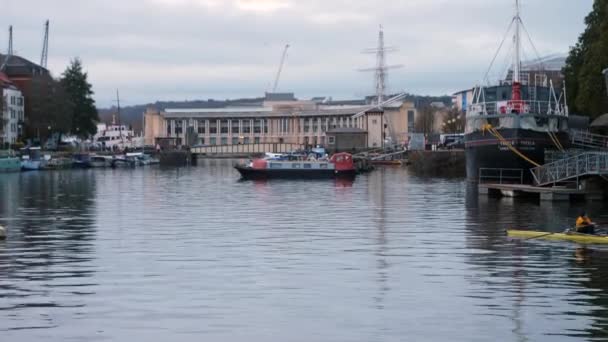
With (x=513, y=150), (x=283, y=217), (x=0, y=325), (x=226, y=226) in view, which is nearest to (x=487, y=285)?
(x=0, y=325)

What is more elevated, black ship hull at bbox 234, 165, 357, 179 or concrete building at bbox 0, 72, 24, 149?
concrete building at bbox 0, 72, 24, 149

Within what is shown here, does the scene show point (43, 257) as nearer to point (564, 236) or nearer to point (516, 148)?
point (564, 236)

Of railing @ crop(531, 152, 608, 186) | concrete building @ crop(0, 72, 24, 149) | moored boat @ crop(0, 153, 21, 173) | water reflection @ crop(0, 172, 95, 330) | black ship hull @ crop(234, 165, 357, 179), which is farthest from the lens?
concrete building @ crop(0, 72, 24, 149)

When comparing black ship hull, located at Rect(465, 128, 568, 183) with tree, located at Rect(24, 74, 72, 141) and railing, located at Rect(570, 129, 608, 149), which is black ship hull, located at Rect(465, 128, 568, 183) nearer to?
railing, located at Rect(570, 129, 608, 149)

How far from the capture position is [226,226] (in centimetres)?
4897

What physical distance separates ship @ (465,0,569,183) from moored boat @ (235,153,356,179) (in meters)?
34.1

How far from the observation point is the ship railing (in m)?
72.7

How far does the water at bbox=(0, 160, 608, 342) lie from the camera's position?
79.4ft

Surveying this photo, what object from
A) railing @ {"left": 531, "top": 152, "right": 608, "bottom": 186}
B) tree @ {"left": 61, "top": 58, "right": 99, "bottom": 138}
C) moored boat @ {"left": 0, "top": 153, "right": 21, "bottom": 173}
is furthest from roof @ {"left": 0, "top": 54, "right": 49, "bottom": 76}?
railing @ {"left": 531, "top": 152, "right": 608, "bottom": 186}

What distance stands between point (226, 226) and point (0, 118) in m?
91.4

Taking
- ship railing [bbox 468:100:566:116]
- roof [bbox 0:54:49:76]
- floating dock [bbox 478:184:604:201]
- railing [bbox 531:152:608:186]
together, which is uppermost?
roof [bbox 0:54:49:76]

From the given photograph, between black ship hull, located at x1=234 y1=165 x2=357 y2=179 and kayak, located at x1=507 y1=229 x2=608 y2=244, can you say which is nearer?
kayak, located at x1=507 y1=229 x2=608 y2=244

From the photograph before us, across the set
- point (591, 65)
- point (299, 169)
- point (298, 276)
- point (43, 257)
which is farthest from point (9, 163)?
point (298, 276)

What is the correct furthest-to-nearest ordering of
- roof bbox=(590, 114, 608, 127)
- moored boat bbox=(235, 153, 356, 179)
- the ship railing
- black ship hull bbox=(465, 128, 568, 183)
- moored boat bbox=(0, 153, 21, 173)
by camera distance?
moored boat bbox=(0, 153, 21, 173) → moored boat bbox=(235, 153, 356, 179) → roof bbox=(590, 114, 608, 127) → the ship railing → black ship hull bbox=(465, 128, 568, 183)
